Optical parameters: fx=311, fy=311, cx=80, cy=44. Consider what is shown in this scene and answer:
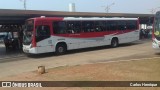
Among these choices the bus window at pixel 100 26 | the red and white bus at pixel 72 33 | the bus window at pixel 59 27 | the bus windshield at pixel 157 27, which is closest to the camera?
the bus windshield at pixel 157 27

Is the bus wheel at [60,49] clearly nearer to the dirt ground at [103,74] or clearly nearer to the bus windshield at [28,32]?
the bus windshield at [28,32]

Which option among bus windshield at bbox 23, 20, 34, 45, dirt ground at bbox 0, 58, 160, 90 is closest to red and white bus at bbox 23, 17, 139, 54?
bus windshield at bbox 23, 20, 34, 45

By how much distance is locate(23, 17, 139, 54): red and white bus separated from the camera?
73.5ft

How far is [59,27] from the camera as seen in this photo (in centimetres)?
2355

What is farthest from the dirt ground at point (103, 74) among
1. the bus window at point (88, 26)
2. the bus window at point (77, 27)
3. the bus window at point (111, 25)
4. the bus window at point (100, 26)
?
the bus window at point (111, 25)

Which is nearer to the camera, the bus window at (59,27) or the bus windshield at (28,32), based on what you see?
the bus windshield at (28,32)

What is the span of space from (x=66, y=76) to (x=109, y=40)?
14578mm

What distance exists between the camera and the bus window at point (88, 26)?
83.6 ft

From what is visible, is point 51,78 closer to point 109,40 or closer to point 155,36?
point 155,36

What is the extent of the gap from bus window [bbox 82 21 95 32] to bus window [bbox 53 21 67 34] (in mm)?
2154

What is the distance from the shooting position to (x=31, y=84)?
1142cm

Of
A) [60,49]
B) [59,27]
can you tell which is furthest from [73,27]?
[60,49]

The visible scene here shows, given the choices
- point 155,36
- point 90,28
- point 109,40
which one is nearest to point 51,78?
point 155,36

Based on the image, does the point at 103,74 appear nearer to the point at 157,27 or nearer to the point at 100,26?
the point at 157,27
